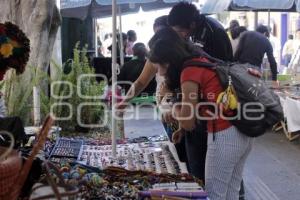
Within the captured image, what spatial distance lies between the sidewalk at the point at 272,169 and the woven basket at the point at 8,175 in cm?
319

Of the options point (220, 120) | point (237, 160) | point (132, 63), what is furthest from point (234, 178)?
point (132, 63)

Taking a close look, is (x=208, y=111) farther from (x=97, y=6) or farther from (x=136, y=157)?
(x=97, y=6)

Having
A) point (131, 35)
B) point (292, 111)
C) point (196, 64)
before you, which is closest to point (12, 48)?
point (196, 64)

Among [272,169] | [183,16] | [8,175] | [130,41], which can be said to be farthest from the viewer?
[130,41]

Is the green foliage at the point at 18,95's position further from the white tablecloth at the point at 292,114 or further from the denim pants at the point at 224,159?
the white tablecloth at the point at 292,114

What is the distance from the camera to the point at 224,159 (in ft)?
8.09

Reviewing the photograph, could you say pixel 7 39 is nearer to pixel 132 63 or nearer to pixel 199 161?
pixel 199 161

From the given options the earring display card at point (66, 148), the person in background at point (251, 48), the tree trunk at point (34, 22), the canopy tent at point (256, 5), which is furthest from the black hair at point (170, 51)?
the canopy tent at point (256, 5)

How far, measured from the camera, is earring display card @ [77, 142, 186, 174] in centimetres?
268

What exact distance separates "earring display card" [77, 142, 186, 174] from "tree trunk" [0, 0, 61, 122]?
7.47 feet

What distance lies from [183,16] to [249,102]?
64 centimetres

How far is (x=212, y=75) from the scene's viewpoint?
2.45m

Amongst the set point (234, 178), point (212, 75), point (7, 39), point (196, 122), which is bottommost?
point (234, 178)

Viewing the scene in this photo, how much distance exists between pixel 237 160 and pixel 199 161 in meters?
0.45
